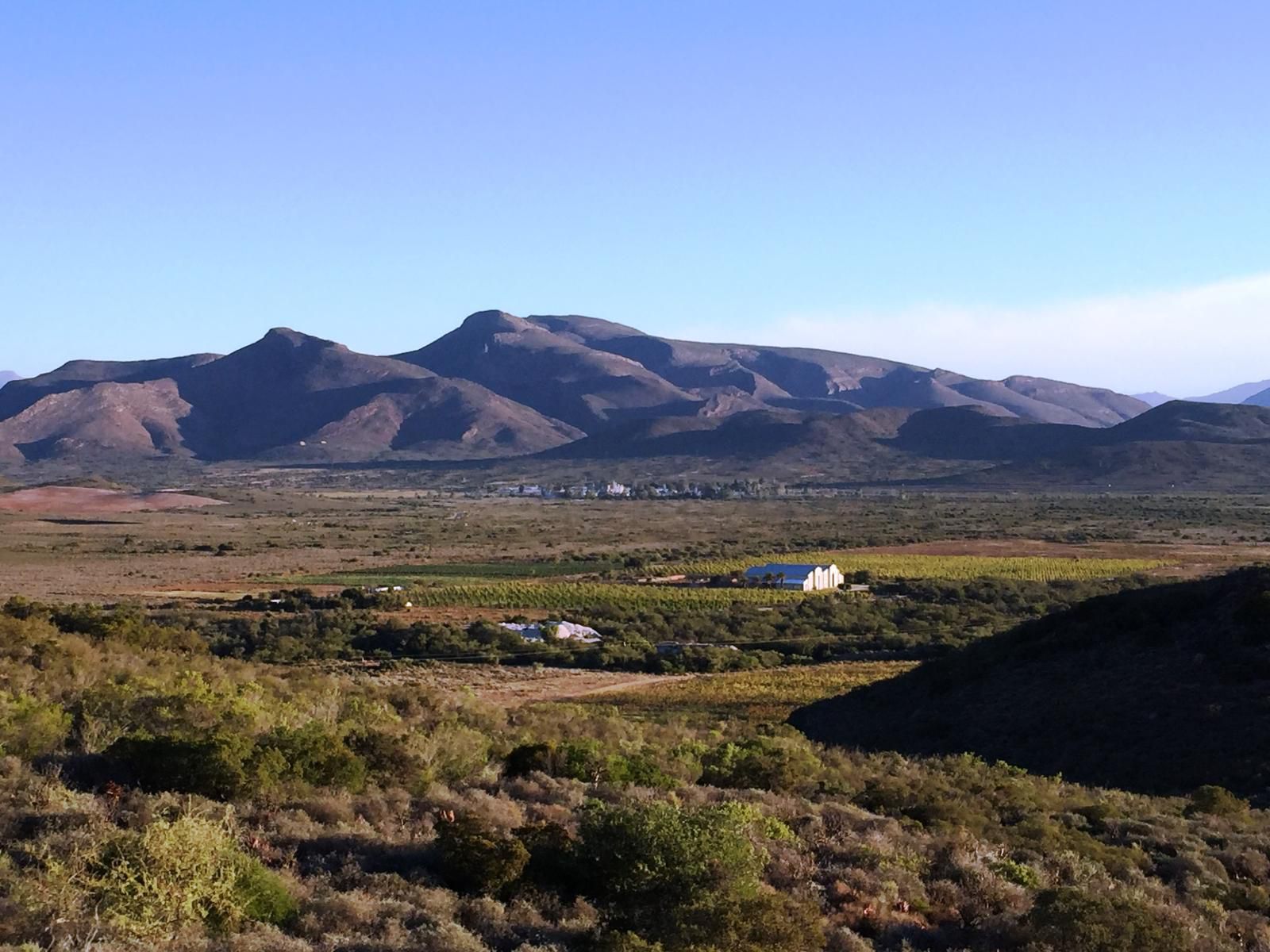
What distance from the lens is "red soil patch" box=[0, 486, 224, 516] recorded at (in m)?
124

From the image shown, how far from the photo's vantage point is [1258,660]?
24.3 meters

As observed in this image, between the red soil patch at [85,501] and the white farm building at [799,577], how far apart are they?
268 ft

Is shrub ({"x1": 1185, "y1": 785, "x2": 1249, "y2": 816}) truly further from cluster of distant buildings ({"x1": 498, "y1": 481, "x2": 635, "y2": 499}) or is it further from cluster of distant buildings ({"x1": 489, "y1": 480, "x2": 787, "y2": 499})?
A: cluster of distant buildings ({"x1": 498, "y1": 481, "x2": 635, "y2": 499})

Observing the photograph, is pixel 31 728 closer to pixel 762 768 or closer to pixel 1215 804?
pixel 762 768

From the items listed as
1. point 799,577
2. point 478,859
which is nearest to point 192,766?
point 478,859

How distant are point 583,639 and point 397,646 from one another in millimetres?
6909

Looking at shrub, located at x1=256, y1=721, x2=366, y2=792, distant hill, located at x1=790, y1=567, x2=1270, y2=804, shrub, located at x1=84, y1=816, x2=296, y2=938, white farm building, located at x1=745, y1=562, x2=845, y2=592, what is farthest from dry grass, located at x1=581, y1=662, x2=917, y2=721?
shrub, located at x1=84, y1=816, x2=296, y2=938

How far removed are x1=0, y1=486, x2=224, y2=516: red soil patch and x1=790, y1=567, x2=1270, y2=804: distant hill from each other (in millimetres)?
111365

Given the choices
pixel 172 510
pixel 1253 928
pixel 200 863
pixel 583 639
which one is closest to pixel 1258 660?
pixel 1253 928

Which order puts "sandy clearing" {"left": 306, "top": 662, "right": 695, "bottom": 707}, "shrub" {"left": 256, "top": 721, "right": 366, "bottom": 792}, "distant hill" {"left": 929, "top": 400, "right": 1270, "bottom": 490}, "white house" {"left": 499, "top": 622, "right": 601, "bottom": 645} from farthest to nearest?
"distant hill" {"left": 929, "top": 400, "right": 1270, "bottom": 490} < "white house" {"left": 499, "top": 622, "right": 601, "bottom": 645} < "sandy clearing" {"left": 306, "top": 662, "right": 695, "bottom": 707} < "shrub" {"left": 256, "top": 721, "right": 366, "bottom": 792}

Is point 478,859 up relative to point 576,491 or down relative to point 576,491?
up

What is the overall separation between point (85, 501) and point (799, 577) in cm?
9268

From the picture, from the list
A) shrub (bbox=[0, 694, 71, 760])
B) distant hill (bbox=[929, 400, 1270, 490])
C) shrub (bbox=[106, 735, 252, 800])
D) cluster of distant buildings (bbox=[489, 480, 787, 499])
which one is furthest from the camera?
cluster of distant buildings (bbox=[489, 480, 787, 499])

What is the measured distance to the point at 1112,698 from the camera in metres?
24.7
